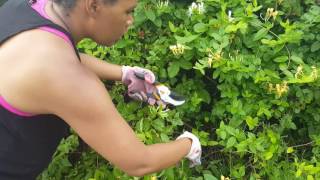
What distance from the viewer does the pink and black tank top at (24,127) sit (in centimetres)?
168

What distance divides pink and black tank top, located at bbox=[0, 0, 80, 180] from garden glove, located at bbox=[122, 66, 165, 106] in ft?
1.70

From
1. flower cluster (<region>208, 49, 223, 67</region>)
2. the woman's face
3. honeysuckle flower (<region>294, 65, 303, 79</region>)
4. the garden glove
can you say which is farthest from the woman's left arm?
honeysuckle flower (<region>294, 65, 303, 79</region>)

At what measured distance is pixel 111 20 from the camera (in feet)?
5.65

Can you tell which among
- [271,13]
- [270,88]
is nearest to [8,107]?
[270,88]

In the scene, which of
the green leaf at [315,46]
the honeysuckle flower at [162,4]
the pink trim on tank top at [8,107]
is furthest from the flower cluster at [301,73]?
the pink trim on tank top at [8,107]

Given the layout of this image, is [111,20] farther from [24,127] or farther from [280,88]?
[280,88]

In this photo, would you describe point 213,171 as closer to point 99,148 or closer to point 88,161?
point 88,161

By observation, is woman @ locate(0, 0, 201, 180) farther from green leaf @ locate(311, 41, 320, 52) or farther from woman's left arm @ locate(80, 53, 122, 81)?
green leaf @ locate(311, 41, 320, 52)

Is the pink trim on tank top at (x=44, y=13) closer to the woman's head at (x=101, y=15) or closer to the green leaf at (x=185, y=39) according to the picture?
the woman's head at (x=101, y=15)

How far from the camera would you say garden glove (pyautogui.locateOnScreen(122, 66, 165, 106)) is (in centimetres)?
234

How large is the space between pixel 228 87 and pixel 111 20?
2.71ft

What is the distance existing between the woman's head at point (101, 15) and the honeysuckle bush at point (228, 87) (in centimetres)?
57

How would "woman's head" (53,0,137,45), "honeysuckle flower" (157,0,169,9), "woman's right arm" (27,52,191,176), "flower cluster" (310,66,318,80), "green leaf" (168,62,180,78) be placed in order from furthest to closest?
1. "honeysuckle flower" (157,0,169,9)
2. "green leaf" (168,62,180,78)
3. "flower cluster" (310,66,318,80)
4. "woman's head" (53,0,137,45)
5. "woman's right arm" (27,52,191,176)

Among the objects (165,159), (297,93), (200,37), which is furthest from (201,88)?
(165,159)
